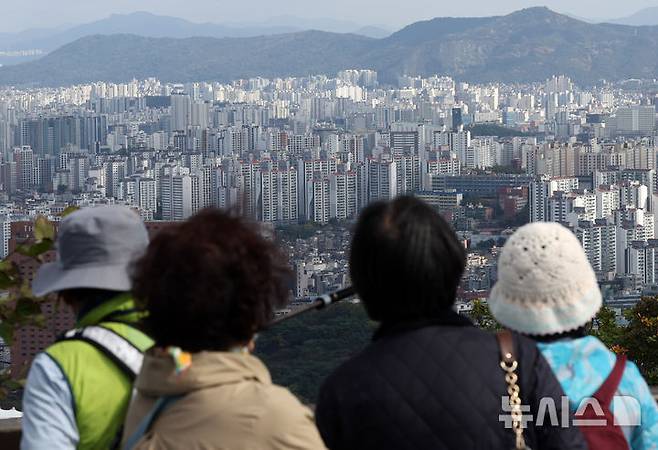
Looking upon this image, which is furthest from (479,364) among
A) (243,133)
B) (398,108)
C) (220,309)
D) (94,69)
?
(94,69)

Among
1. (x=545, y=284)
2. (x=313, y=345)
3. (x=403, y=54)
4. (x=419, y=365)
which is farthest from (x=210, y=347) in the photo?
(x=403, y=54)

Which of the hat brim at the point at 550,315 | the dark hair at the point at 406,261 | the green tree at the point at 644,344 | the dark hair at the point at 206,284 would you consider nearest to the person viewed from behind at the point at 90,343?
the dark hair at the point at 206,284

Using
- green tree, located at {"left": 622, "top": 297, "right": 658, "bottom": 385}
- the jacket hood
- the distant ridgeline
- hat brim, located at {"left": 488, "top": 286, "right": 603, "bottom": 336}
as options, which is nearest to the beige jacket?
the jacket hood

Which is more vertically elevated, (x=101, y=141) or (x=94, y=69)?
(x=94, y=69)

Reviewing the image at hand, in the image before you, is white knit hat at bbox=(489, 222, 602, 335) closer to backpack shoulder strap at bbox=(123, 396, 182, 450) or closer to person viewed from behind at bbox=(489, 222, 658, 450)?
person viewed from behind at bbox=(489, 222, 658, 450)

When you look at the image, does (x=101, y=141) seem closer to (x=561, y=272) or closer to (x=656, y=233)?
(x=656, y=233)
